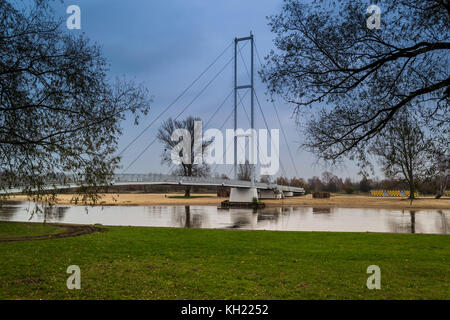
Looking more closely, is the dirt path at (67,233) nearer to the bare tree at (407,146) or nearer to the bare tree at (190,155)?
the bare tree at (407,146)

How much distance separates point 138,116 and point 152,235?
26.3 ft

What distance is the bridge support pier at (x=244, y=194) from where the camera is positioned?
48438 millimetres

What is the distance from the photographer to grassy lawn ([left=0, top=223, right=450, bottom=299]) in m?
6.67

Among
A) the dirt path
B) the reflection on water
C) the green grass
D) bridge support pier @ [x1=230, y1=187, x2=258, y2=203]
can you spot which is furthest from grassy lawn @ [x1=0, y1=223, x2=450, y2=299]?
bridge support pier @ [x1=230, y1=187, x2=258, y2=203]

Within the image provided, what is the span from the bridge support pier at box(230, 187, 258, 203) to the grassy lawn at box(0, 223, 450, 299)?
Result: 34973 millimetres

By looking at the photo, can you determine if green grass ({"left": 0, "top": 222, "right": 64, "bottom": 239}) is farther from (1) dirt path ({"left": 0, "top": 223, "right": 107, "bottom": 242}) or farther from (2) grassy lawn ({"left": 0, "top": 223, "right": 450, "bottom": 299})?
(2) grassy lawn ({"left": 0, "top": 223, "right": 450, "bottom": 299})

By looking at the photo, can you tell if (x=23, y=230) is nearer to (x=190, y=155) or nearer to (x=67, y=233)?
(x=67, y=233)

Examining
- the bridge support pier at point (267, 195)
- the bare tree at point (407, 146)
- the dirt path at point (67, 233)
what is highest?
the bare tree at point (407, 146)

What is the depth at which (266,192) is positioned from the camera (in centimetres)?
7519

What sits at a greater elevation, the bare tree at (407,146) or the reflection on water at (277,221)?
the bare tree at (407,146)

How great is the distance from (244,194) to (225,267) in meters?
41.3

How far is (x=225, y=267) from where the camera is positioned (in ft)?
28.1

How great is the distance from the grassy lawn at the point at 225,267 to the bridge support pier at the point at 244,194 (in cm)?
3497

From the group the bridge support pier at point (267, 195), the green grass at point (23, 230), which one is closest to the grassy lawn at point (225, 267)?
the green grass at point (23, 230)
